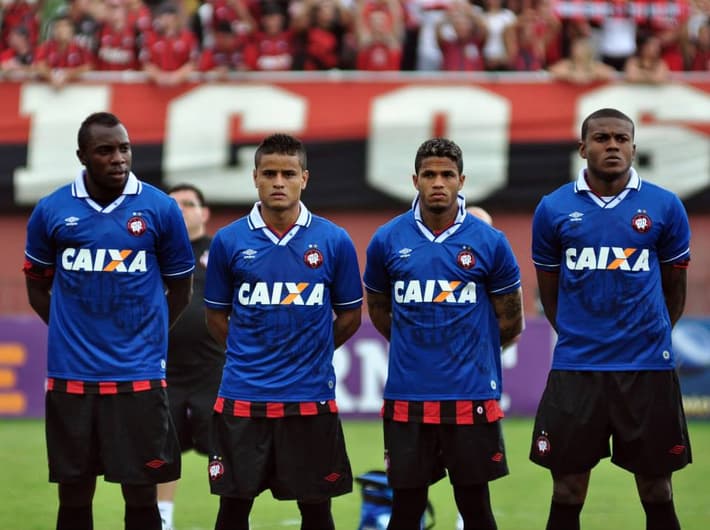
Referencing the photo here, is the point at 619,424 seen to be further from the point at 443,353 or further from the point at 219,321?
the point at 219,321

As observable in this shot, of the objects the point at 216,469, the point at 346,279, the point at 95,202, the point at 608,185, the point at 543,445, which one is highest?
the point at 608,185

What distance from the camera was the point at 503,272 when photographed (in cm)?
661

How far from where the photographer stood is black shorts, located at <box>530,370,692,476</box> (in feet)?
21.3

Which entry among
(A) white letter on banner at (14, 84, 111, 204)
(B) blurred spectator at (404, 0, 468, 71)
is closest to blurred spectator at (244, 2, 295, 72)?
(B) blurred spectator at (404, 0, 468, 71)

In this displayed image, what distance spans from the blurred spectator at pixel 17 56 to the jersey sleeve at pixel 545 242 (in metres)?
11.0

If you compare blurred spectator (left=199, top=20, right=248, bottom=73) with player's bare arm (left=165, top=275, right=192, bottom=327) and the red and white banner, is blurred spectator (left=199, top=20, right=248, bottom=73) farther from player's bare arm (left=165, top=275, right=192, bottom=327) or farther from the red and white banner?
player's bare arm (left=165, top=275, right=192, bottom=327)

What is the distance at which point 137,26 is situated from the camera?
55.2 feet

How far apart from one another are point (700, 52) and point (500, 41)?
2527mm

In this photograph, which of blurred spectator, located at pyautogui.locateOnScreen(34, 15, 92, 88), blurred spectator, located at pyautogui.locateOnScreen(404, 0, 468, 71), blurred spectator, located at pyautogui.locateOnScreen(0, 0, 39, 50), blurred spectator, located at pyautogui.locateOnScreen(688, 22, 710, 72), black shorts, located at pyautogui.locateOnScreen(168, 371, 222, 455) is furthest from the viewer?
blurred spectator, located at pyautogui.locateOnScreen(0, 0, 39, 50)

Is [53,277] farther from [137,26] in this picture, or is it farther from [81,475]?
[137,26]

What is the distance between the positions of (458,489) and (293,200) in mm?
1574

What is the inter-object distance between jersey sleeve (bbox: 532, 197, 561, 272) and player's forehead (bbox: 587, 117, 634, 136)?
44 centimetres

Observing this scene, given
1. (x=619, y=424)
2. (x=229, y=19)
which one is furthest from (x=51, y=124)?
(x=619, y=424)

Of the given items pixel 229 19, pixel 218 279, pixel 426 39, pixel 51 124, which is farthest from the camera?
pixel 426 39
